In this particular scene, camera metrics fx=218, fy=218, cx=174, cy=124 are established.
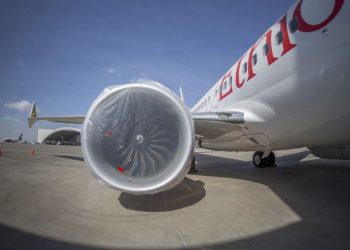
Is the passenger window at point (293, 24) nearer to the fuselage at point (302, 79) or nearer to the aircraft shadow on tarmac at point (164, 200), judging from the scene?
the fuselage at point (302, 79)

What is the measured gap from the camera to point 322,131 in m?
3.37

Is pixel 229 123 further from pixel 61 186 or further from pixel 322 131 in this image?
pixel 61 186

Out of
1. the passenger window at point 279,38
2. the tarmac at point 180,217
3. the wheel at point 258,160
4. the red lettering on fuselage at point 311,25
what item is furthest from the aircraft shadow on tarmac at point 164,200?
the wheel at point 258,160

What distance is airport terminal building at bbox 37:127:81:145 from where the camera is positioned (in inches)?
1945

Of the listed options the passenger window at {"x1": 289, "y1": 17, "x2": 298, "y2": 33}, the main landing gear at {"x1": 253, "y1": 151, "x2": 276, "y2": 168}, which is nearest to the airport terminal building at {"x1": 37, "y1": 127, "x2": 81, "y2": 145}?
the main landing gear at {"x1": 253, "y1": 151, "x2": 276, "y2": 168}

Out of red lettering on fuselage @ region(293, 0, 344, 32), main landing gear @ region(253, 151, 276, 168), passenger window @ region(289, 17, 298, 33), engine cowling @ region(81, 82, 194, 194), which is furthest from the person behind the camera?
main landing gear @ region(253, 151, 276, 168)

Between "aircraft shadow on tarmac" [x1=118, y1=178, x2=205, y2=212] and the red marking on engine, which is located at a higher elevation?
the red marking on engine

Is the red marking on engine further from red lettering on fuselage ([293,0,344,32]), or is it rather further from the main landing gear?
the main landing gear

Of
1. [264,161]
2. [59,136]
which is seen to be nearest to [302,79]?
[264,161]

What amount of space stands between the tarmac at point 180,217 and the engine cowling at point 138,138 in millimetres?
534

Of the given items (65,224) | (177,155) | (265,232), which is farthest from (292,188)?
(65,224)

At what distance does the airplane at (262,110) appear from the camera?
9.37 ft

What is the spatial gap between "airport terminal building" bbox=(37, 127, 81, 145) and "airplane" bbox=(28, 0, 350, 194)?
162 feet

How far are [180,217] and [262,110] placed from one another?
96.3 inches
